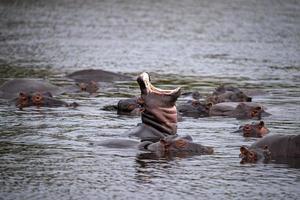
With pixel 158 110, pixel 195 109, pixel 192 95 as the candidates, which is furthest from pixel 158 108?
pixel 192 95

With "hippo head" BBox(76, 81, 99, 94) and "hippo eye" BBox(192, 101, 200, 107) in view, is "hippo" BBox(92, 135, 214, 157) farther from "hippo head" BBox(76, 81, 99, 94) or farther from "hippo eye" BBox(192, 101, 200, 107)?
"hippo head" BBox(76, 81, 99, 94)

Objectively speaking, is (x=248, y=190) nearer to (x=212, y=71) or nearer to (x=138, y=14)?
(x=212, y=71)

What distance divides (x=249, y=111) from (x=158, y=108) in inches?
72.7

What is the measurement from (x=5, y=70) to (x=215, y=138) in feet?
24.4

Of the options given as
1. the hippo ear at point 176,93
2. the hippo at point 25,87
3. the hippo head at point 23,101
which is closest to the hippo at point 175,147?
the hippo ear at point 176,93

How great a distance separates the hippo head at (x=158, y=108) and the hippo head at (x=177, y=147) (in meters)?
0.95

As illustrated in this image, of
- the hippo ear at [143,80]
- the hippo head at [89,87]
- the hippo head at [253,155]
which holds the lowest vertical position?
the hippo head at [253,155]

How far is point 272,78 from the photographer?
17641 millimetres

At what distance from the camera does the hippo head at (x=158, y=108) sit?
1177cm

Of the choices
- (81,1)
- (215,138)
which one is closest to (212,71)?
(215,138)

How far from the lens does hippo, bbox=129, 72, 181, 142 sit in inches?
463

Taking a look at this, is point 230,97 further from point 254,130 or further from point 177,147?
point 177,147

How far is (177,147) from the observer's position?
1074cm

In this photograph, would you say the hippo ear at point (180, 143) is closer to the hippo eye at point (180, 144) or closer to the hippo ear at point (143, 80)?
the hippo eye at point (180, 144)
